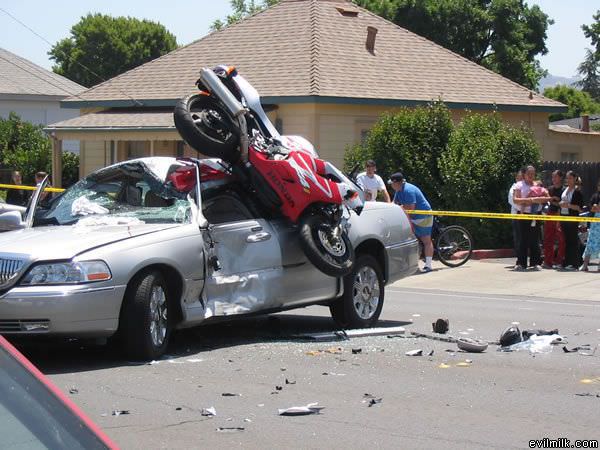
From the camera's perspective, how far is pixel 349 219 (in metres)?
11.6

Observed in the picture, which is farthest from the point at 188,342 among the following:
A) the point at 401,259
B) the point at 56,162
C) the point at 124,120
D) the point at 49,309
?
the point at 56,162

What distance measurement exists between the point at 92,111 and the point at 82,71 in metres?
57.1

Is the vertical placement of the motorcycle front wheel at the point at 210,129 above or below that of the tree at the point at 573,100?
below

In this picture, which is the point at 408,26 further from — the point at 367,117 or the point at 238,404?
the point at 238,404

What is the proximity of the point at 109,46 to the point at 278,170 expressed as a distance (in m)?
76.3

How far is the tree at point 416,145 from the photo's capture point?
22859 mm

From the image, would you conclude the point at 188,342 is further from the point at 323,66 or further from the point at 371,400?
the point at 323,66

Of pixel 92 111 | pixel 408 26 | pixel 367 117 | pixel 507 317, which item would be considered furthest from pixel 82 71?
pixel 507 317

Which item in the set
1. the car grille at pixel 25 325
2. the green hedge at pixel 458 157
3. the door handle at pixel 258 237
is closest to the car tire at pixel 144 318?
the car grille at pixel 25 325

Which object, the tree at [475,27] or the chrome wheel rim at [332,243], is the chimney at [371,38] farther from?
the tree at [475,27]

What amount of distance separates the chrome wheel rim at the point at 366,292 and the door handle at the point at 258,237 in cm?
141

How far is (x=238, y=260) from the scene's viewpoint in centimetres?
1027

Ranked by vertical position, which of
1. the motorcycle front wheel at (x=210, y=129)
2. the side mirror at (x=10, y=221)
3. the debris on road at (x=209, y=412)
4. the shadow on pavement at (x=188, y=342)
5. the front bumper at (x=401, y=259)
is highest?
the motorcycle front wheel at (x=210, y=129)

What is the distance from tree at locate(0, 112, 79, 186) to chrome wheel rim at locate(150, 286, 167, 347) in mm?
25591
